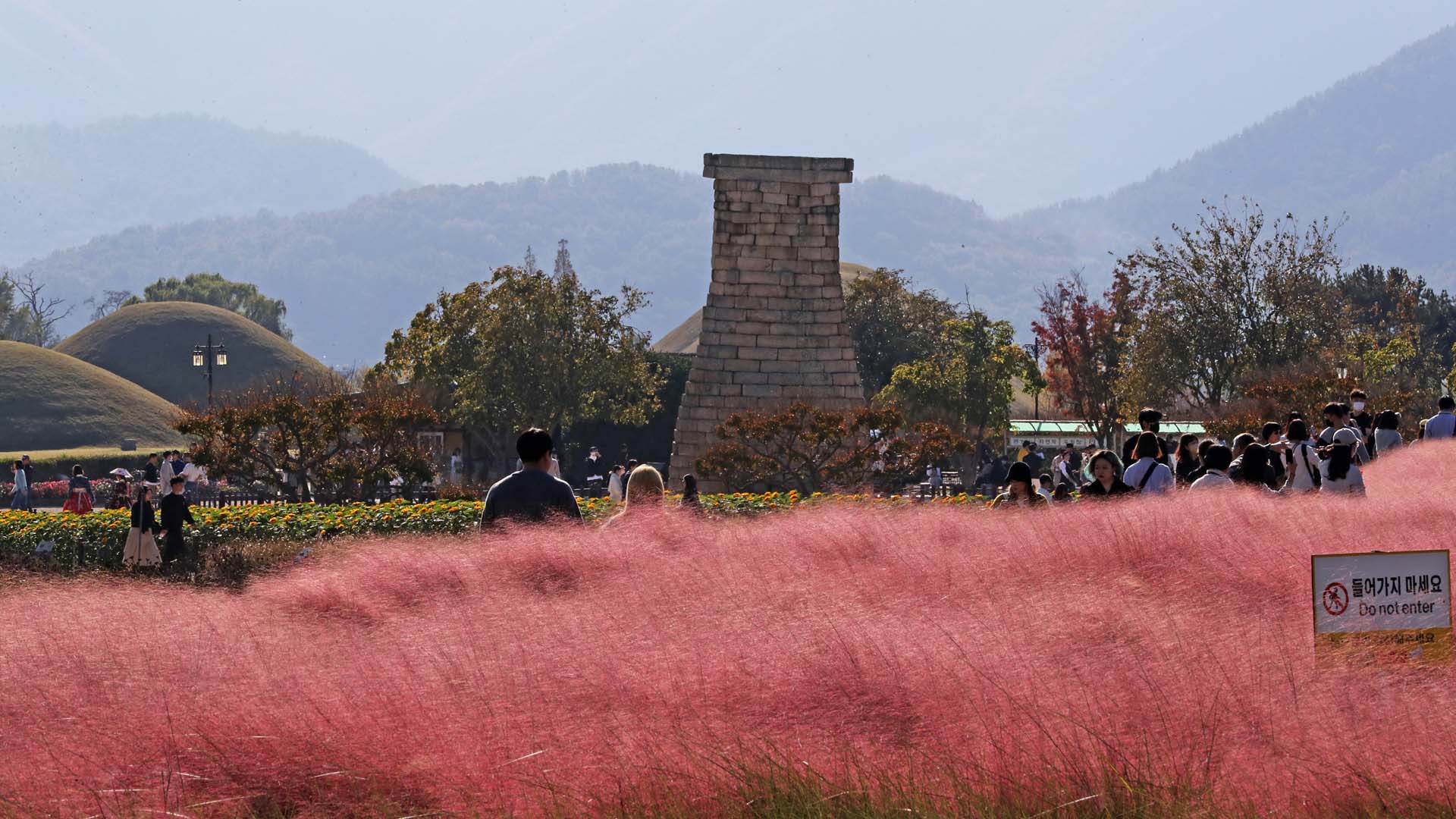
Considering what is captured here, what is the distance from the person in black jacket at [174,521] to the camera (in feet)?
60.4

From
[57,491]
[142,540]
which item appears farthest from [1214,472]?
[57,491]

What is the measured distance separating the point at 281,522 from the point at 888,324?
61.3 meters

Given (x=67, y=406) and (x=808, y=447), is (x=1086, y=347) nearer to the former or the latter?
(x=808, y=447)

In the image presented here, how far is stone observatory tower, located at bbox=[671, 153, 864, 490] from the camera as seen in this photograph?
30.4 meters

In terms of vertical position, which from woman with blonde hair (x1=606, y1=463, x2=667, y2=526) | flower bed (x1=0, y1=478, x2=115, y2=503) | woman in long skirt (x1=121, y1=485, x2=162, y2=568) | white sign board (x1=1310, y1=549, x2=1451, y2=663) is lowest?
flower bed (x1=0, y1=478, x2=115, y2=503)

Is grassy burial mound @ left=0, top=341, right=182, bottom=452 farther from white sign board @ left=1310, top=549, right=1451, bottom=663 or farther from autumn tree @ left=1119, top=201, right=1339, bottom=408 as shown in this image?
white sign board @ left=1310, top=549, right=1451, bottom=663

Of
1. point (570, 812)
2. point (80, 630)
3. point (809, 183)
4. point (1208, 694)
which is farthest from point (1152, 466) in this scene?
point (809, 183)

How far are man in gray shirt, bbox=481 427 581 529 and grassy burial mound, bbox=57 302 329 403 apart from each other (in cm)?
10693

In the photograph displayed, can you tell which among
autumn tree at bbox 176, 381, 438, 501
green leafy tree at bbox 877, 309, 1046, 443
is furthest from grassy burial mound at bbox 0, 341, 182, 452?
autumn tree at bbox 176, 381, 438, 501

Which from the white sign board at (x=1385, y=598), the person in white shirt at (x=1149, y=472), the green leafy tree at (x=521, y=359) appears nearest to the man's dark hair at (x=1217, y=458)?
the person in white shirt at (x=1149, y=472)

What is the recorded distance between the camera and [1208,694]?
295 inches

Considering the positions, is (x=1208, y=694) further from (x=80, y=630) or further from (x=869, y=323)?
(x=869, y=323)

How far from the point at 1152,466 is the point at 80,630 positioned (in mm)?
8240

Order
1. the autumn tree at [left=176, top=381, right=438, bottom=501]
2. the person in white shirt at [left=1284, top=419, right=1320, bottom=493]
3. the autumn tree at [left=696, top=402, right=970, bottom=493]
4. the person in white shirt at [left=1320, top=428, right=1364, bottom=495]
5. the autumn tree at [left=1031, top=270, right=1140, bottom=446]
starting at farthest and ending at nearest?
the autumn tree at [left=1031, top=270, right=1140, bottom=446] < the autumn tree at [left=696, top=402, right=970, bottom=493] < the autumn tree at [left=176, top=381, right=438, bottom=501] < the person in white shirt at [left=1284, top=419, right=1320, bottom=493] < the person in white shirt at [left=1320, top=428, right=1364, bottom=495]
